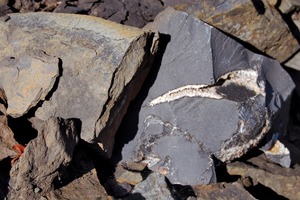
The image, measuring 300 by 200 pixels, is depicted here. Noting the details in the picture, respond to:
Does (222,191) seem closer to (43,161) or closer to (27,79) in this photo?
(43,161)

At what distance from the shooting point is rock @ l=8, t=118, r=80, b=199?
2428 millimetres

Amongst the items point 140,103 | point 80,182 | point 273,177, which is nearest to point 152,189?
point 80,182

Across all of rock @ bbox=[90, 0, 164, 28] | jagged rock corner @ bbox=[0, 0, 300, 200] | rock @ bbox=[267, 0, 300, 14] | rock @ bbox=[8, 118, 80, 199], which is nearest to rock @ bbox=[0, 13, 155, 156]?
jagged rock corner @ bbox=[0, 0, 300, 200]

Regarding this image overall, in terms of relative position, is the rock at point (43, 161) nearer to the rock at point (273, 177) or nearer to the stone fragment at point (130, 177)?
the stone fragment at point (130, 177)

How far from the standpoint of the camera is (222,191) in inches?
113

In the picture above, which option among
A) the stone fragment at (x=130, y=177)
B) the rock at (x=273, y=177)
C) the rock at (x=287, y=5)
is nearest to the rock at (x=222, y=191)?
the rock at (x=273, y=177)

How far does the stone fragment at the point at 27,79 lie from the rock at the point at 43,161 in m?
0.20

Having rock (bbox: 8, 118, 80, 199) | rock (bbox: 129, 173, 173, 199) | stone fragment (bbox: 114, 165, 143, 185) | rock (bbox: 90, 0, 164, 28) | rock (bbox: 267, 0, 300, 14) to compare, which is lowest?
stone fragment (bbox: 114, 165, 143, 185)

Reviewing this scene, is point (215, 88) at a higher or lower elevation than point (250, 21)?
lower

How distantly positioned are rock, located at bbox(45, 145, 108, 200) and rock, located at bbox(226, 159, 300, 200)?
0.94 metres

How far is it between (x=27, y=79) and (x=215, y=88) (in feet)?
3.81

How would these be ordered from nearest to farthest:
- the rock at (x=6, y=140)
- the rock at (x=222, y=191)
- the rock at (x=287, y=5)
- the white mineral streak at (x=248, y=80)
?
1. the rock at (x=6, y=140)
2. the rock at (x=222, y=191)
3. the white mineral streak at (x=248, y=80)
4. the rock at (x=287, y=5)

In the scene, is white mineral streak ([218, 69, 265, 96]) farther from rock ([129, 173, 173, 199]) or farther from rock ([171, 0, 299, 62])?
rock ([129, 173, 173, 199])

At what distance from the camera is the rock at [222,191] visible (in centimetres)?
284
